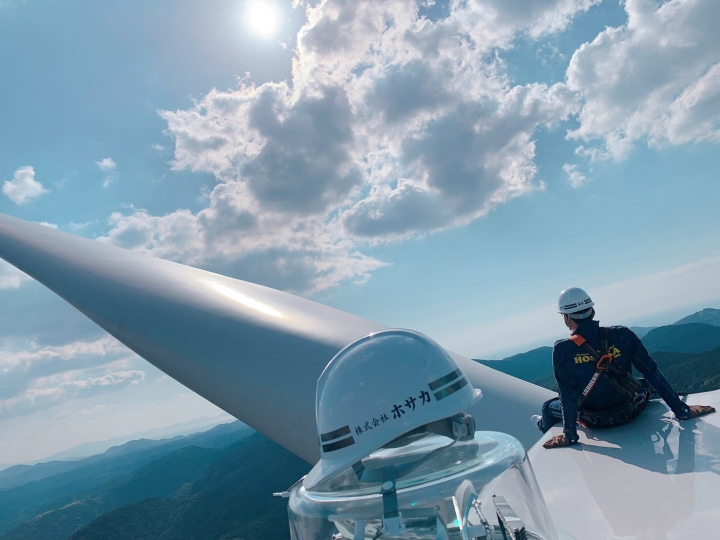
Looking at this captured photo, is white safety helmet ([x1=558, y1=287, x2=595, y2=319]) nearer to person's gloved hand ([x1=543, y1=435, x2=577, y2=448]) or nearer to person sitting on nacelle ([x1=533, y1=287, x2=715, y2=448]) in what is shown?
person sitting on nacelle ([x1=533, y1=287, x2=715, y2=448])

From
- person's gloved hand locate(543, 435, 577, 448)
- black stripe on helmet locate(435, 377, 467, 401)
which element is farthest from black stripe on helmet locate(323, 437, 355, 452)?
person's gloved hand locate(543, 435, 577, 448)

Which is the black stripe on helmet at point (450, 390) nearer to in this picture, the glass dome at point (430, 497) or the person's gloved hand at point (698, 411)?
the glass dome at point (430, 497)

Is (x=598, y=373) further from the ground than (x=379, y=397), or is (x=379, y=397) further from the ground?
(x=379, y=397)

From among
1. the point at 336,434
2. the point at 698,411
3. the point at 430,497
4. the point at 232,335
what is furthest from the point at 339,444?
the point at 698,411

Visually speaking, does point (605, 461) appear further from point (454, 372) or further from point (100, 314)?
Answer: point (100, 314)

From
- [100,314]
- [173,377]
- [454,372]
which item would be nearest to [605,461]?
[454,372]

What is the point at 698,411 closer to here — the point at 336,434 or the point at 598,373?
the point at 598,373
